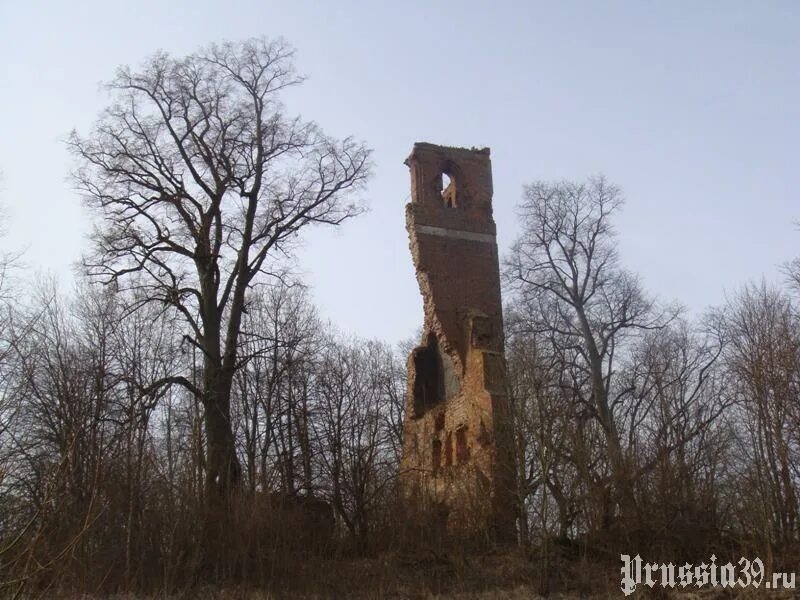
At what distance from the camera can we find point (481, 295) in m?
24.6

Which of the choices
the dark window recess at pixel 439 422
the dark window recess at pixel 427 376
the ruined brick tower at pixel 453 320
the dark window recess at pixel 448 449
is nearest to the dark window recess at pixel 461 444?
the ruined brick tower at pixel 453 320

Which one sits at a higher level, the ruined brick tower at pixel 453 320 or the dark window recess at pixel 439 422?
the ruined brick tower at pixel 453 320

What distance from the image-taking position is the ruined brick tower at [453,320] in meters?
21.2

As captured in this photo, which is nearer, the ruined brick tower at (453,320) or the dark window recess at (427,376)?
the ruined brick tower at (453,320)

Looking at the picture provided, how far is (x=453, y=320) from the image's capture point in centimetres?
2383

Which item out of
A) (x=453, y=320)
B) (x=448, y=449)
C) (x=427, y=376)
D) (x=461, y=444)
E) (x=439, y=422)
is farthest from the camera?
(x=427, y=376)

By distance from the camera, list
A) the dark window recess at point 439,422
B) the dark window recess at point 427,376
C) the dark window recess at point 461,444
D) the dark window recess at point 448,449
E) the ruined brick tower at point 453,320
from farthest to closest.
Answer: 1. the dark window recess at point 427,376
2. the dark window recess at point 439,422
3. the dark window recess at point 448,449
4. the dark window recess at point 461,444
5. the ruined brick tower at point 453,320

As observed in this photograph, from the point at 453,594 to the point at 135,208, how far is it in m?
11.8

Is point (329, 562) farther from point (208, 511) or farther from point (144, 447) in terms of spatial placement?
point (144, 447)

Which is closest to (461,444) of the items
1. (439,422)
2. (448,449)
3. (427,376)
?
(448,449)

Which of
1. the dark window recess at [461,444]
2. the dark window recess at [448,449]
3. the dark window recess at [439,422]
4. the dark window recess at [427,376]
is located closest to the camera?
→ the dark window recess at [461,444]

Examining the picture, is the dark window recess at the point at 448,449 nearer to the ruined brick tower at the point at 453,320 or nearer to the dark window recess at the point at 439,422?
the ruined brick tower at the point at 453,320

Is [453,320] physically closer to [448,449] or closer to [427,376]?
[427,376]

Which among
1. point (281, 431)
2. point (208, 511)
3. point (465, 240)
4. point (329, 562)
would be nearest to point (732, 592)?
point (329, 562)
